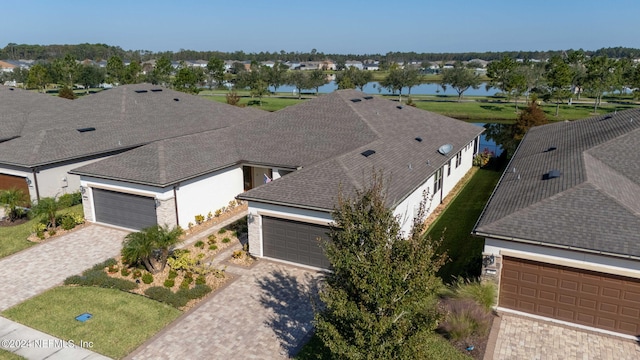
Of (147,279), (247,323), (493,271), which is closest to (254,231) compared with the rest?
(147,279)

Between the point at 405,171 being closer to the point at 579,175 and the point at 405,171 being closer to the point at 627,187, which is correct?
the point at 579,175

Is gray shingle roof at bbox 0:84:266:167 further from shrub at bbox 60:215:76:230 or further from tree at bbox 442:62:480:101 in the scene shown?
tree at bbox 442:62:480:101

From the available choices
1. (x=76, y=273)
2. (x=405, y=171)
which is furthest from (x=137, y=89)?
(x=405, y=171)

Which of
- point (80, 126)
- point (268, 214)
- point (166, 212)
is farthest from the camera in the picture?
point (80, 126)

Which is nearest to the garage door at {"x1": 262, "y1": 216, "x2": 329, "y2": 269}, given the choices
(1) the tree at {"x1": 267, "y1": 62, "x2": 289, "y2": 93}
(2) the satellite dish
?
(2) the satellite dish

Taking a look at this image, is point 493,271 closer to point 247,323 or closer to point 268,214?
point 247,323

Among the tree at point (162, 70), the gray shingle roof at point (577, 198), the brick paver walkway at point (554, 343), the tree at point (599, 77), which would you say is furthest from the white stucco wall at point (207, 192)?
the tree at point (599, 77)
